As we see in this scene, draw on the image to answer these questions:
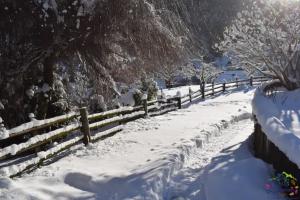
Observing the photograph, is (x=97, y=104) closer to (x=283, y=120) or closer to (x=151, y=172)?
(x=151, y=172)

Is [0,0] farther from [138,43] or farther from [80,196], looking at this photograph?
[80,196]

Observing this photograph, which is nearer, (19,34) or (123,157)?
Answer: (123,157)

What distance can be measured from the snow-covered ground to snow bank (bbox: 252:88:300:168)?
28.7 inches

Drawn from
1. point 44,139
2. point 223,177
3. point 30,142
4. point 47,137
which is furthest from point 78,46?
point 223,177

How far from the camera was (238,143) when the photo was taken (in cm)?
1150

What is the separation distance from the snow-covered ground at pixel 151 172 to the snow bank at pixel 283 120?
2.39 feet

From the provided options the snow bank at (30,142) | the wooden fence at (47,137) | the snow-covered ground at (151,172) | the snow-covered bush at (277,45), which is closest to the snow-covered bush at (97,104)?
the wooden fence at (47,137)

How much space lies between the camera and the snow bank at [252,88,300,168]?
6.27 metres

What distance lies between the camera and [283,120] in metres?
9.11

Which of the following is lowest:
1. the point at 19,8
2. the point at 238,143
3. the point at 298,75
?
the point at 238,143

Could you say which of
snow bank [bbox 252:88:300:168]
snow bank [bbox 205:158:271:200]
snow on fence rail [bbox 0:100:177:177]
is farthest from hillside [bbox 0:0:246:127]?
snow bank [bbox 205:158:271:200]

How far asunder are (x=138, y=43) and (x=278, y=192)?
6.91 metres

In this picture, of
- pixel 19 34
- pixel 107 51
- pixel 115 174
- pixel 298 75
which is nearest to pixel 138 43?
pixel 107 51

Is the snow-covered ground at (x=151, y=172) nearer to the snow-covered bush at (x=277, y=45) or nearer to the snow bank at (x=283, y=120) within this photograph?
the snow bank at (x=283, y=120)
